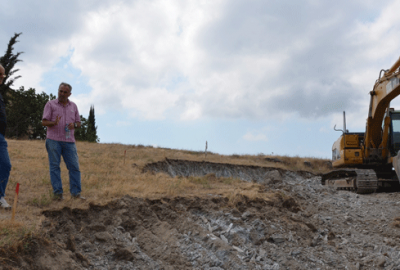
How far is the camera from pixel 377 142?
42.0ft

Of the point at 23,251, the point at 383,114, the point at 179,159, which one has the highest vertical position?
the point at 383,114

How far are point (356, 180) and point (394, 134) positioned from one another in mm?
2249

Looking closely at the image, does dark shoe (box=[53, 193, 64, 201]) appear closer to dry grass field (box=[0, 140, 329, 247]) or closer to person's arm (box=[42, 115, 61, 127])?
dry grass field (box=[0, 140, 329, 247])

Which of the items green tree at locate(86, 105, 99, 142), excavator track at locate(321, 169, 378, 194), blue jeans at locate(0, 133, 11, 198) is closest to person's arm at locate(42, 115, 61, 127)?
blue jeans at locate(0, 133, 11, 198)

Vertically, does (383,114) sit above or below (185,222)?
above

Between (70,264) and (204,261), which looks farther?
(204,261)

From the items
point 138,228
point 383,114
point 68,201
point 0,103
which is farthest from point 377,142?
point 0,103

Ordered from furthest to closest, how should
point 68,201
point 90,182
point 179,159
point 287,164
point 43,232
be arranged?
point 287,164 → point 179,159 → point 90,182 → point 68,201 → point 43,232

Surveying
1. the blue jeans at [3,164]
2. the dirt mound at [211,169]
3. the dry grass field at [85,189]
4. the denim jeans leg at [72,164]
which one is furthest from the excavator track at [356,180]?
the blue jeans at [3,164]

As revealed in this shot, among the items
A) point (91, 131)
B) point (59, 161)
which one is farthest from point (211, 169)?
point (91, 131)

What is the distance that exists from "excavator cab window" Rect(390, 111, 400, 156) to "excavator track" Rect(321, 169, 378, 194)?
113cm

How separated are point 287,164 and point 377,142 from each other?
11863 millimetres

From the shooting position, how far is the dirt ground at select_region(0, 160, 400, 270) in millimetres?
4969

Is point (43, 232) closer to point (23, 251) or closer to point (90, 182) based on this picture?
point (23, 251)
